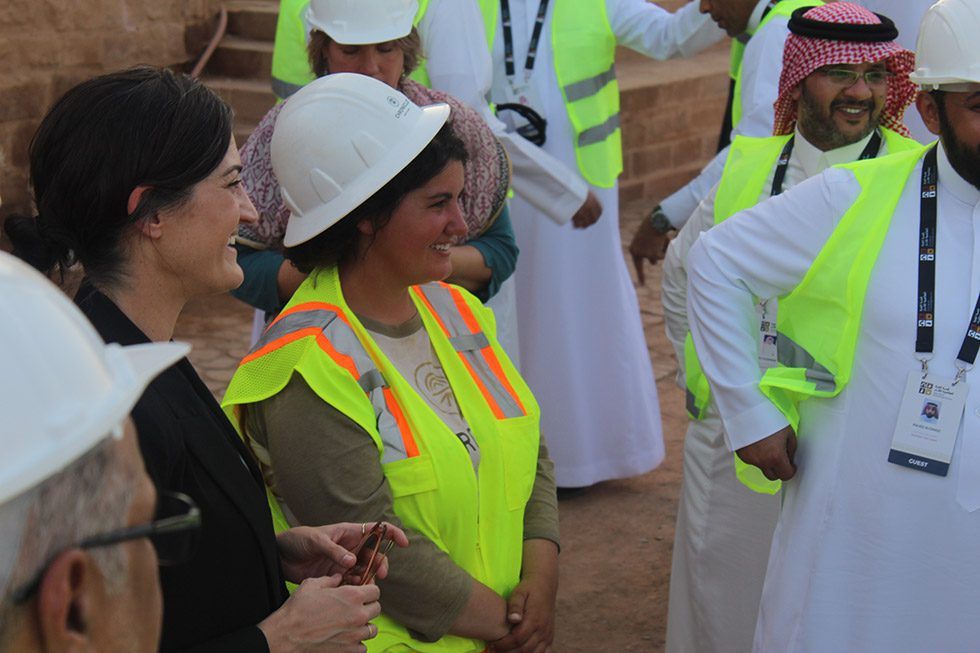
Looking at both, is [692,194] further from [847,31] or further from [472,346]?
[472,346]

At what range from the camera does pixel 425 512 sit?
270 cm

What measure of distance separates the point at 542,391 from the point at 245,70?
424 centimetres

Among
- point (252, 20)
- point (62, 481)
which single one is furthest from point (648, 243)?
point (252, 20)

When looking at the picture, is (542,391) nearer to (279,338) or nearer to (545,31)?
(545,31)

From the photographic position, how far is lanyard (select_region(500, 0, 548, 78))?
5.26 m

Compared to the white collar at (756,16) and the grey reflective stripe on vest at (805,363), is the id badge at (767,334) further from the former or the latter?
the white collar at (756,16)

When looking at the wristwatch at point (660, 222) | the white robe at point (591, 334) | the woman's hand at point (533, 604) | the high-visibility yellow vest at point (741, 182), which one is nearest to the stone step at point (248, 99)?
the white robe at point (591, 334)

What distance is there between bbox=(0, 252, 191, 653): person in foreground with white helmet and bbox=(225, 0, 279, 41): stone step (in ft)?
26.3

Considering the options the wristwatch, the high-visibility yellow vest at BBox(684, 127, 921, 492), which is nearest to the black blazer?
the high-visibility yellow vest at BBox(684, 127, 921, 492)

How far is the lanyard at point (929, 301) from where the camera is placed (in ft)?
8.99

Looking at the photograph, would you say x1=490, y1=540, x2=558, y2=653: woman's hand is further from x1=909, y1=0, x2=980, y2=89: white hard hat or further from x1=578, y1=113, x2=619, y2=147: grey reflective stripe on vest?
x1=578, y1=113, x2=619, y2=147: grey reflective stripe on vest

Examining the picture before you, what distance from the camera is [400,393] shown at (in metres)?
2.72

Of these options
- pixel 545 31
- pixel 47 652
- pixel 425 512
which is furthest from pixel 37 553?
pixel 545 31

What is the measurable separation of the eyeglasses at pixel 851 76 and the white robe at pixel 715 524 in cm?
16
